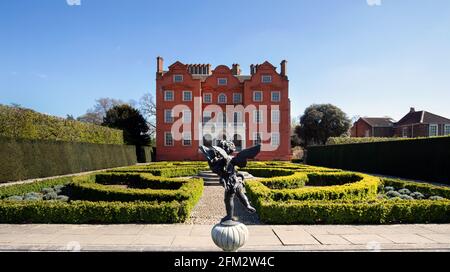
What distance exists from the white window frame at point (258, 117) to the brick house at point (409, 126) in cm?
2504

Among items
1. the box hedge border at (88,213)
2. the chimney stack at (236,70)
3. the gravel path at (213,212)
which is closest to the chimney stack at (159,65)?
the chimney stack at (236,70)

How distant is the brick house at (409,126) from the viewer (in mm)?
47000

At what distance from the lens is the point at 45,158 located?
773 inches

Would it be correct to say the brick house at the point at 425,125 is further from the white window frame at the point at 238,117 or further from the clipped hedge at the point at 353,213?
the clipped hedge at the point at 353,213

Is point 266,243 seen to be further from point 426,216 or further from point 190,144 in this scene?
point 190,144

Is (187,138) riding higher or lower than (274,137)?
lower

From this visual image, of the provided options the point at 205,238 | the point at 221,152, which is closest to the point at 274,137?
the point at 205,238

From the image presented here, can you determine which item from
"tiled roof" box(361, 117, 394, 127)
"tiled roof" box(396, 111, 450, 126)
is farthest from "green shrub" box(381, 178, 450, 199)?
"tiled roof" box(361, 117, 394, 127)

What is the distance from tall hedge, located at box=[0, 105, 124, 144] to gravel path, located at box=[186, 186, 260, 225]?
13.3m

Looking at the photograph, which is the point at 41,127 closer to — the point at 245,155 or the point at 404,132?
the point at 245,155

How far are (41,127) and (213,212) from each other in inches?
736

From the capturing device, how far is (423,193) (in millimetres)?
11930
